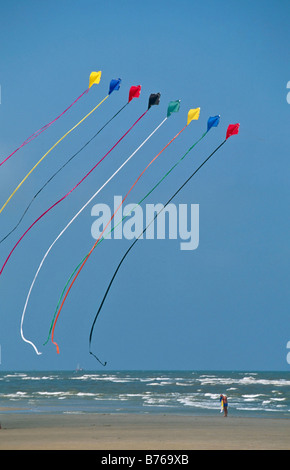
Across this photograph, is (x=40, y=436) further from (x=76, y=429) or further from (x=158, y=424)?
(x=158, y=424)

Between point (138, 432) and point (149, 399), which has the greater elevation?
point (149, 399)

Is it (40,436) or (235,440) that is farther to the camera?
(40,436)

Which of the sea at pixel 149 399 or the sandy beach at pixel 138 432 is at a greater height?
the sea at pixel 149 399

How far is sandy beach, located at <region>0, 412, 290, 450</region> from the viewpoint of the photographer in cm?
1861

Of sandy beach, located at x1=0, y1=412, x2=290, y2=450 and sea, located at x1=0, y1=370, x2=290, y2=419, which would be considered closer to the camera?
sandy beach, located at x1=0, y1=412, x2=290, y2=450

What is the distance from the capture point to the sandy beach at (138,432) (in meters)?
18.6

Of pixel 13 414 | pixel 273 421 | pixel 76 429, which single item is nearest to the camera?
pixel 76 429

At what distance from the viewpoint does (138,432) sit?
22.9 metres

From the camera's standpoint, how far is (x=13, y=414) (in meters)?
33.6

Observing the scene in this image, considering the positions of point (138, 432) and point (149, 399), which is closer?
point (138, 432)

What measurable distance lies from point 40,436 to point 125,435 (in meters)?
2.62

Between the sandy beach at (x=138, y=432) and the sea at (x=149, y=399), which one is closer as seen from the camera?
the sandy beach at (x=138, y=432)

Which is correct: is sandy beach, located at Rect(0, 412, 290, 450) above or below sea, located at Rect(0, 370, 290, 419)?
below
